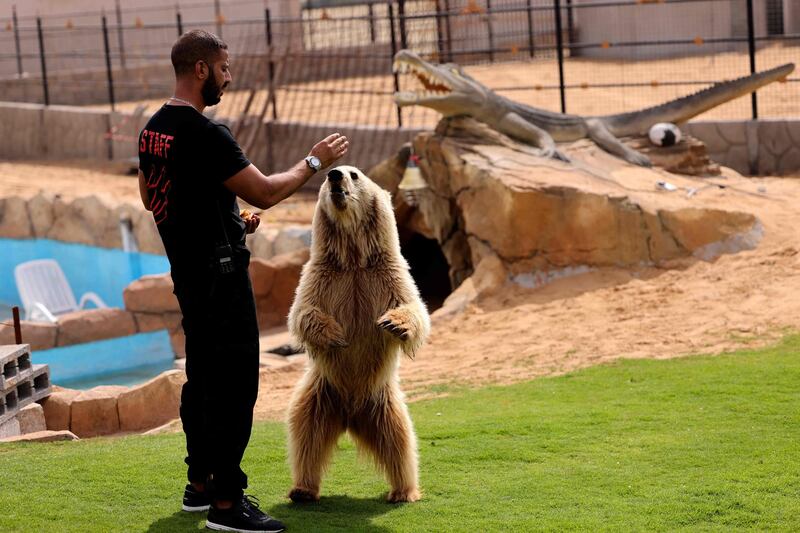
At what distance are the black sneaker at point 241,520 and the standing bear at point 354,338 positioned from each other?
549 millimetres

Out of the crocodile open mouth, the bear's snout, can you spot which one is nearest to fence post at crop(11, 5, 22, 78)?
the crocodile open mouth

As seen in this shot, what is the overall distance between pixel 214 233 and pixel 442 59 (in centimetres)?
1402

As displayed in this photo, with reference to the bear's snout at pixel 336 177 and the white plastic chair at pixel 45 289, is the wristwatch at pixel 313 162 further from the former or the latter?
→ the white plastic chair at pixel 45 289

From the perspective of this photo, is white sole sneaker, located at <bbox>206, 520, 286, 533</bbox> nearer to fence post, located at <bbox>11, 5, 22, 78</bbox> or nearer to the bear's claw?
the bear's claw

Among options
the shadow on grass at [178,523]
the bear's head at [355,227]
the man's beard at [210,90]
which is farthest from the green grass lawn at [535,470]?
the man's beard at [210,90]

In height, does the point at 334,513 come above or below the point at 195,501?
below

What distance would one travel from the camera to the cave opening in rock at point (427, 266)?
14.3 meters

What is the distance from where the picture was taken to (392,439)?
5.27m

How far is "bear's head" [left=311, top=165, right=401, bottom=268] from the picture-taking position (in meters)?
5.19

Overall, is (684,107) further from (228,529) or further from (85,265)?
(228,529)

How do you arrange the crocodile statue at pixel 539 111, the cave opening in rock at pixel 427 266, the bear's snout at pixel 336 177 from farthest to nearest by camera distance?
the cave opening in rock at pixel 427 266 < the crocodile statue at pixel 539 111 < the bear's snout at pixel 336 177

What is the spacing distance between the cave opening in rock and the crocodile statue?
2169mm

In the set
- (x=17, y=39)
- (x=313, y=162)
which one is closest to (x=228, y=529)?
(x=313, y=162)

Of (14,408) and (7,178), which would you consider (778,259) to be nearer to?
(14,408)
